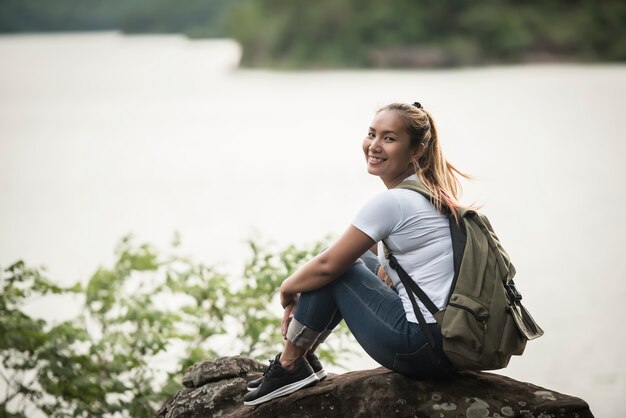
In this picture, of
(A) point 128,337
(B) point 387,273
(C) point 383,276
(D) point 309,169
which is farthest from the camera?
(D) point 309,169

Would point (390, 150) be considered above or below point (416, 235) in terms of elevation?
above

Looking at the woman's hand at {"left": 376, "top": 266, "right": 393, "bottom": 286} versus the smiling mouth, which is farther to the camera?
the woman's hand at {"left": 376, "top": 266, "right": 393, "bottom": 286}

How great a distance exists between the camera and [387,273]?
3318 millimetres

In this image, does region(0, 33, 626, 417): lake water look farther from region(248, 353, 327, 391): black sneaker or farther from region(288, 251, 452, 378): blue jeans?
region(248, 353, 327, 391): black sneaker

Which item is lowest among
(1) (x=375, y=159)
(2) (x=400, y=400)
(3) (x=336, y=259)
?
(2) (x=400, y=400)

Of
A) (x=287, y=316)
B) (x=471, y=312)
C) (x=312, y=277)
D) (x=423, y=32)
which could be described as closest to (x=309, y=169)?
(x=287, y=316)

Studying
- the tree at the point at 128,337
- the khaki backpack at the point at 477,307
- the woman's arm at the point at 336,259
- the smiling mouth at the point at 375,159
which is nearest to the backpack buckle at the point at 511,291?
the khaki backpack at the point at 477,307

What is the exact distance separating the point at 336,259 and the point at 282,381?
556 mm

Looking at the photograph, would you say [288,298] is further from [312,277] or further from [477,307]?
[477,307]

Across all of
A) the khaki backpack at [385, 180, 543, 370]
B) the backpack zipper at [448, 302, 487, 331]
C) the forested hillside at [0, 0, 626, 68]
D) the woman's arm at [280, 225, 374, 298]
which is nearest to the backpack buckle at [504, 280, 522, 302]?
the khaki backpack at [385, 180, 543, 370]

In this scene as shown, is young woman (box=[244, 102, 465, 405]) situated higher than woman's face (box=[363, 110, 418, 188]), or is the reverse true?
woman's face (box=[363, 110, 418, 188])

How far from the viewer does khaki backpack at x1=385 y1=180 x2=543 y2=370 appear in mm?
3051

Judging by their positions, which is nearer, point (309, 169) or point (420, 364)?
point (420, 364)

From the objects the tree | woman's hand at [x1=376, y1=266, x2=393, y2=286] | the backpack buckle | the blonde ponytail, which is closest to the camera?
the backpack buckle
